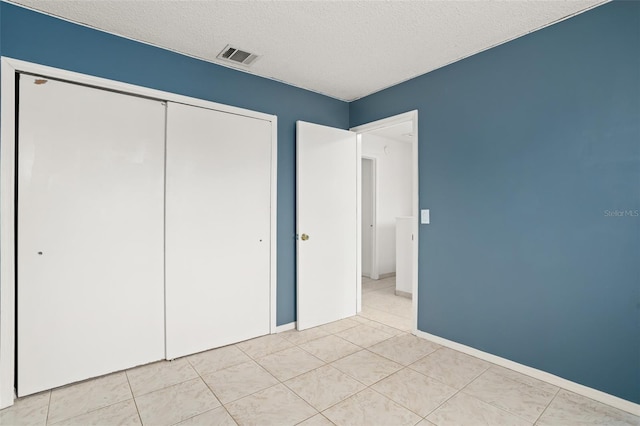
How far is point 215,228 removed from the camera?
2861 millimetres

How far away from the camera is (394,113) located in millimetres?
3424

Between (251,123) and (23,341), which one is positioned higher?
(251,123)

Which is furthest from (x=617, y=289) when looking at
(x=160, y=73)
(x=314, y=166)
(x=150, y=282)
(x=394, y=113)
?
(x=160, y=73)

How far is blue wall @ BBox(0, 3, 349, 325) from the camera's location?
2.14 m

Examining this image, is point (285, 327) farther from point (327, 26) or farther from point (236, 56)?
point (327, 26)

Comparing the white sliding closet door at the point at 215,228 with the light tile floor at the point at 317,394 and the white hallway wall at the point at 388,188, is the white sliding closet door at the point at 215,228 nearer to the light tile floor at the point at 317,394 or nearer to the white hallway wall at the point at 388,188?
the light tile floor at the point at 317,394

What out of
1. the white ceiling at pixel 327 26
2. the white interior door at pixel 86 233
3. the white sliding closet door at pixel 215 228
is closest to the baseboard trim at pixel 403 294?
the white sliding closet door at pixel 215 228

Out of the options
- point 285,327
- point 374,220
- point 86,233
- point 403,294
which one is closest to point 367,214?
point 374,220

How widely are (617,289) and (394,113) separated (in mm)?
2377

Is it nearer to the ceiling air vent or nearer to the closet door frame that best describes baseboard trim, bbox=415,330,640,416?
the ceiling air vent

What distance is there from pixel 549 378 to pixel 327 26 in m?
3.06

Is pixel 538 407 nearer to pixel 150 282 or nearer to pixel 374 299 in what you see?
pixel 374 299

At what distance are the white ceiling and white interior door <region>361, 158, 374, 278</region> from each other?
315cm

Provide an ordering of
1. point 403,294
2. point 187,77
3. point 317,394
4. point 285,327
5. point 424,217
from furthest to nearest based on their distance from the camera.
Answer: point 403,294, point 285,327, point 424,217, point 187,77, point 317,394
